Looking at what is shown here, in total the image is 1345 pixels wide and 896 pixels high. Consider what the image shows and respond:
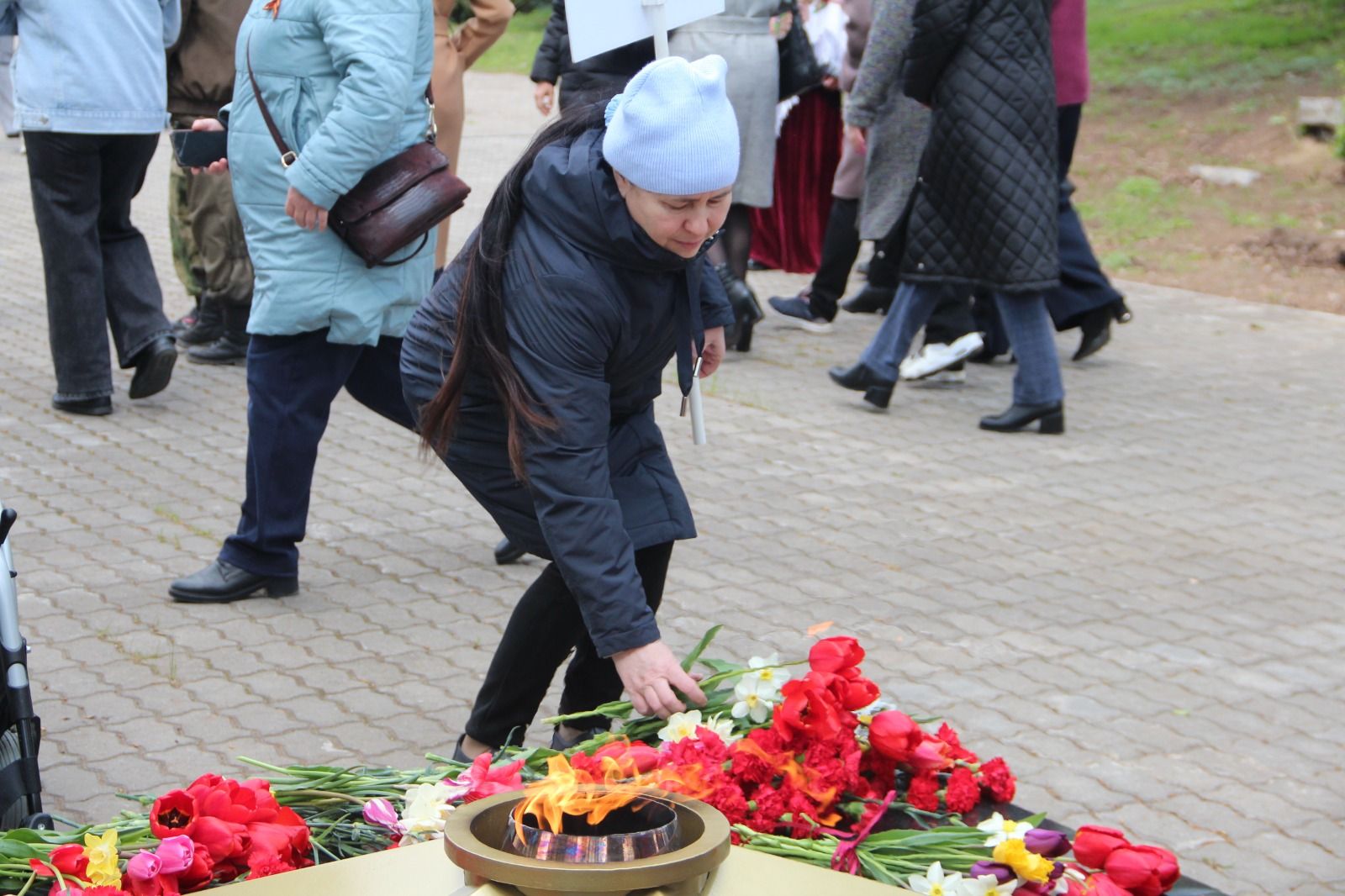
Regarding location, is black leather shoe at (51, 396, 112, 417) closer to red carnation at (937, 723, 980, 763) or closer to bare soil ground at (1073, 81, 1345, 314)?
red carnation at (937, 723, 980, 763)

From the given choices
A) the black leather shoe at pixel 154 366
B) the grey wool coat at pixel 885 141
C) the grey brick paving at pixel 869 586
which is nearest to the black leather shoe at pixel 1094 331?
the grey brick paving at pixel 869 586

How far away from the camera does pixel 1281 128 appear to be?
13.6m

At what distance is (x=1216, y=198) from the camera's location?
40.2ft

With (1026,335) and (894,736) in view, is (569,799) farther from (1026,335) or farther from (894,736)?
(1026,335)

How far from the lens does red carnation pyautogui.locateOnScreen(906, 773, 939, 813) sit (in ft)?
7.69

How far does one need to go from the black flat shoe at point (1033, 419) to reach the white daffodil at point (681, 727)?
4263mm

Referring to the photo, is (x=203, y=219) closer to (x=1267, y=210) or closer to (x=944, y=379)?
(x=944, y=379)

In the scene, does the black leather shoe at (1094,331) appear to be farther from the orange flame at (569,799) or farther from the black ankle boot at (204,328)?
the orange flame at (569,799)

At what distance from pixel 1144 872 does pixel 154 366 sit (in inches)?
193

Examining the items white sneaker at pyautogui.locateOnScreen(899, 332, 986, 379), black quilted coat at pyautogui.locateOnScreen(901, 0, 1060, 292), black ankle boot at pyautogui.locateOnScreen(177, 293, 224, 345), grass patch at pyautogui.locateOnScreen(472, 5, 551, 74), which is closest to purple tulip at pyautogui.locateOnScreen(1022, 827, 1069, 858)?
black quilted coat at pyautogui.locateOnScreen(901, 0, 1060, 292)

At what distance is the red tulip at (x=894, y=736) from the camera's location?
2.36 m

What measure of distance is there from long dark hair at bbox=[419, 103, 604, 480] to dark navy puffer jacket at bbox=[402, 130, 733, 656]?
0.02 m

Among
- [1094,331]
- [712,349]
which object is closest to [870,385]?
[1094,331]

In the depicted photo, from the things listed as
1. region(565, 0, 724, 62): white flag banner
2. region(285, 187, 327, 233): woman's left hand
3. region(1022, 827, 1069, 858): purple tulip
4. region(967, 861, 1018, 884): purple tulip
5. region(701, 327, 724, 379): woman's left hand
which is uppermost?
region(565, 0, 724, 62): white flag banner
